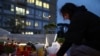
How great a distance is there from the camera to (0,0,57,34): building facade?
5947cm

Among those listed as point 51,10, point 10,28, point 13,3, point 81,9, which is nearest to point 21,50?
point 81,9

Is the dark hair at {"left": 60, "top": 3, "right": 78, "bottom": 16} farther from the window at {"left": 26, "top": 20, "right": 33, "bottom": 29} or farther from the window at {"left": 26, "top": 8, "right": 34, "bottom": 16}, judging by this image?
the window at {"left": 26, "top": 8, "right": 34, "bottom": 16}

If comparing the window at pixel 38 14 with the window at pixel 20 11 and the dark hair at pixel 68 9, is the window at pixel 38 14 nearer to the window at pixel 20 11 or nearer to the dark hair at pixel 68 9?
the window at pixel 20 11

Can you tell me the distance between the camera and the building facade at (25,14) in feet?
195

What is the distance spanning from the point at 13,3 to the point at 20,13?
10.2 ft

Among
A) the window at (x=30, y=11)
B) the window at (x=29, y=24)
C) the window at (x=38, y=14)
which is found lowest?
the window at (x=29, y=24)

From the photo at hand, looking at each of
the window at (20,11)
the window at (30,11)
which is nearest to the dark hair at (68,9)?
the window at (20,11)

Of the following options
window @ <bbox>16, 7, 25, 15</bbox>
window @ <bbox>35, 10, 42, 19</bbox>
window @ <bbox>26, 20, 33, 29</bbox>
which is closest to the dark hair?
window @ <bbox>16, 7, 25, 15</bbox>

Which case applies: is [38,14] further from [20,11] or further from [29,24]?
[20,11]

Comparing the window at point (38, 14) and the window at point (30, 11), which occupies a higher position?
the window at point (30, 11)

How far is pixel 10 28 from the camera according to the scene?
58594mm

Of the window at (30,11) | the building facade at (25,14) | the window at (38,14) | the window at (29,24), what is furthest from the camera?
the window at (38,14)

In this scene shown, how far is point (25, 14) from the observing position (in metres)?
66.9

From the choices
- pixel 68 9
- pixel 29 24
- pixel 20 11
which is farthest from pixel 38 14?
pixel 68 9
